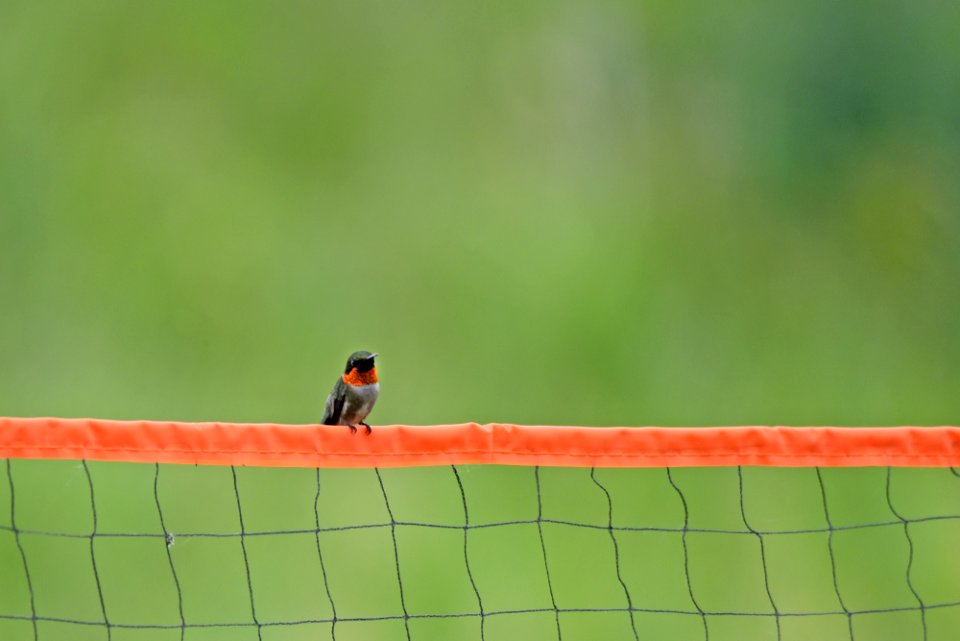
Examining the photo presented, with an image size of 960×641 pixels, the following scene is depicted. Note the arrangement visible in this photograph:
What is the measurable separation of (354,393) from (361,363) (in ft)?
0.25

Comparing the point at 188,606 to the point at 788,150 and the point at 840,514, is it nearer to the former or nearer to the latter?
the point at 840,514

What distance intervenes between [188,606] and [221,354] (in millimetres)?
1277

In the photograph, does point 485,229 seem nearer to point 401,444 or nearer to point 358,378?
point 358,378

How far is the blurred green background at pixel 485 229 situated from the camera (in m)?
5.18

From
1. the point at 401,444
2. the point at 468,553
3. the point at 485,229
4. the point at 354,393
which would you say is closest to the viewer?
the point at 401,444

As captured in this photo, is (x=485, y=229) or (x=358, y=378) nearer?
(x=358, y=378)

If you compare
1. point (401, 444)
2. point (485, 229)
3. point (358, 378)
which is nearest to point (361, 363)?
point (358, 378)

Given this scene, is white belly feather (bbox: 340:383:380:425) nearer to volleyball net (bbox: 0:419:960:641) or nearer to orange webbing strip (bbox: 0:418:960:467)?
orange webbing strip (bbox: 0:418:960:467)

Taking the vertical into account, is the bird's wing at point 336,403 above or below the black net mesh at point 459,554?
above

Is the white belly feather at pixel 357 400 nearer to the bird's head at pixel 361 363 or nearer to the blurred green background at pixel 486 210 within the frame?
the bird's head at pixel 361 363

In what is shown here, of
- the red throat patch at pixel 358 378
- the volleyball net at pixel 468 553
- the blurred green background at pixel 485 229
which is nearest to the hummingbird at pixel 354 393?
the red throat patch at pixel 358 378

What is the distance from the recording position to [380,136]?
555 cm

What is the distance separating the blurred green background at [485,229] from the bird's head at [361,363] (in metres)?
2.79

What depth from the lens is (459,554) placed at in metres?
4.93
